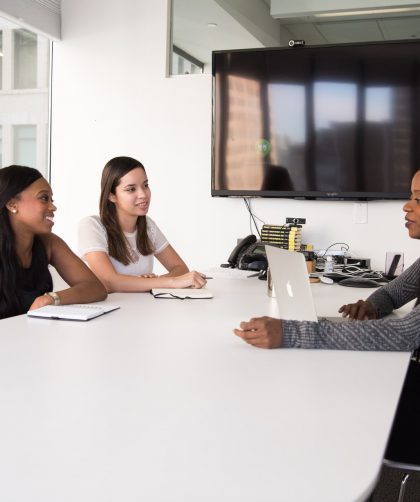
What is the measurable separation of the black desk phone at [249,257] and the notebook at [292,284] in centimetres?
161

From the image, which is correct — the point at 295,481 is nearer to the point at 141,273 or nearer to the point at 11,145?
the point at 141,273

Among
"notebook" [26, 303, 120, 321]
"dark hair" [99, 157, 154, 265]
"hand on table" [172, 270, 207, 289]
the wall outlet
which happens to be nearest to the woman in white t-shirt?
"dark hair" [99, 157, 154, 265]

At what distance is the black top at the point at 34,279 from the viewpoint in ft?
7.92

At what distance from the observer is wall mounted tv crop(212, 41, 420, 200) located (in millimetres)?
3980

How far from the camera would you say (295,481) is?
88 centimetres

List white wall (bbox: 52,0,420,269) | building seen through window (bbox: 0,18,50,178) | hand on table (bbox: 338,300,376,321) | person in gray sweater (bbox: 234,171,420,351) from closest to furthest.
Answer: person in gray sweater (bbox: 234,171,420,351) < hand on table (bbox: 338,300,376,321) < white wall (bbox: 52,0,420,269) < building seen through window (bbox: 0,18,50,178)

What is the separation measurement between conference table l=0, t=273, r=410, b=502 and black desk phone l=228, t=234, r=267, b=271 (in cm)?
170

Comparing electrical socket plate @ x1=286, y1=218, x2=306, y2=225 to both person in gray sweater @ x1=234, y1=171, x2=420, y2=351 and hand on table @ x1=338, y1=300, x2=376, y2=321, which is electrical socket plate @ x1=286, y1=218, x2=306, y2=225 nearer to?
hand on table @ x1=338, y1=300, x2=376, y2=321

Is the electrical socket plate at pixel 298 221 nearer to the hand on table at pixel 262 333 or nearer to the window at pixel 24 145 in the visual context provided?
the window at pixel 24 145

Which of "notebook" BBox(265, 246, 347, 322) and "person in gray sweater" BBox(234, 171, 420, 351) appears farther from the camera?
"notebook" BBox(265, 246, 347, 322)

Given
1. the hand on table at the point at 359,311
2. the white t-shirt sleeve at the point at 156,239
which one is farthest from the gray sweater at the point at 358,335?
the white t-shirt sleeve at the point at 156,239

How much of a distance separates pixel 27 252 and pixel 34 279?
0.11m

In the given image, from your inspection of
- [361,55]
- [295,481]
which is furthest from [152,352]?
[361,55]

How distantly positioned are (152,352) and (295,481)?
79cm
